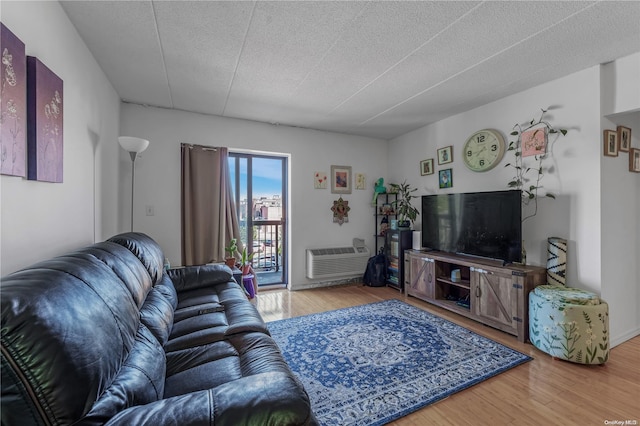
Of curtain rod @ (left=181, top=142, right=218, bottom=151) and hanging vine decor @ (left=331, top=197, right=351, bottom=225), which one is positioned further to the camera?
hanging vine decor @ (left=331, top=197, right=351, bottom=225)

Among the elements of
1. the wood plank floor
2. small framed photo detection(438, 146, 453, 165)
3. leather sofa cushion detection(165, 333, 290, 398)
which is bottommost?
the wood plank floor

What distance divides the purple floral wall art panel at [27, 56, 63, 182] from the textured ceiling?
0.59 meters

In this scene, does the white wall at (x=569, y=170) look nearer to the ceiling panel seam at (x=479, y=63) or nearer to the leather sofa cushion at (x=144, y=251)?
the ceiling panel seam at (x=479, y=63)

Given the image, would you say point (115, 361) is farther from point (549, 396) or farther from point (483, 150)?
point (483, 150)

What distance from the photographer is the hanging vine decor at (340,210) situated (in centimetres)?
436

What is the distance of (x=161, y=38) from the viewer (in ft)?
6.35

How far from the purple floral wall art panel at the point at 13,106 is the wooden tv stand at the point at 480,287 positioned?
11.2 feet

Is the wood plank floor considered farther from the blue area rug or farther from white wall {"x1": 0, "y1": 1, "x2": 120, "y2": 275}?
white wall {"x1": 0, "y1": 1, "x2": 120, "y2": 275}

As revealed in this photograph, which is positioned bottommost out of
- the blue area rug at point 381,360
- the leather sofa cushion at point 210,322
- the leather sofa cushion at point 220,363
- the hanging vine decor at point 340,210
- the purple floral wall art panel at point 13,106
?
the blue area rug at point 381,360

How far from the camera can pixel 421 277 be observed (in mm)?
3455

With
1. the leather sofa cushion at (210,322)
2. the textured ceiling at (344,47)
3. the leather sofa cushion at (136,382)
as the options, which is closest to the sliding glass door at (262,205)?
the textured ceiling at (344,47)

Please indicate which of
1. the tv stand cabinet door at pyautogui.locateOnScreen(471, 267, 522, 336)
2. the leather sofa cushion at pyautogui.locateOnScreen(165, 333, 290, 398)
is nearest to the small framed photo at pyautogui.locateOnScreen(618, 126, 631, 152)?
the tv stand cabinet door at pyautogui.locateOnScreen(471, 267, 522, 336)

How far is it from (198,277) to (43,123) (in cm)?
154

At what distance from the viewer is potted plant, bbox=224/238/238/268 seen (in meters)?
3.33
